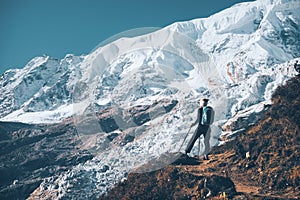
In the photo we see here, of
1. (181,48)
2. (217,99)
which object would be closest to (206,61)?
(181,48)

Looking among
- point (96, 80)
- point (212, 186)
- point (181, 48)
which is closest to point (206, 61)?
point (181, 48)

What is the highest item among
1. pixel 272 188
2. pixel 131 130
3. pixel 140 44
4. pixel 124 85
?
pixel 140 44

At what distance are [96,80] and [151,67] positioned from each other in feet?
13.8

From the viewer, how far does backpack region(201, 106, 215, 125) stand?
26.6 m

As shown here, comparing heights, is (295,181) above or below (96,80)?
below

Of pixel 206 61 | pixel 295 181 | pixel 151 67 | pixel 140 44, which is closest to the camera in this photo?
pixel 206 61

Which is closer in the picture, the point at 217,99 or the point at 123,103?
the point at 217,99

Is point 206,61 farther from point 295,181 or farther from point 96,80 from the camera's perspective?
point 295,181

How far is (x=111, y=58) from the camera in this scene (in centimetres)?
3092

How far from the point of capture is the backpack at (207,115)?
1046 inches

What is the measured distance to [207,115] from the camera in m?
26.7

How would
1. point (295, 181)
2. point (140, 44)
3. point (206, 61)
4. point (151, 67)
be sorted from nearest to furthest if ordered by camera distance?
point (206, 61) < point (140, 44) < point (151, 67) < point (295, 181)

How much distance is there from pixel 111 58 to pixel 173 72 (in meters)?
3.76

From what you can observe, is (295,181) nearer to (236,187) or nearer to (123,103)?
(236,187)
